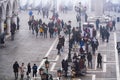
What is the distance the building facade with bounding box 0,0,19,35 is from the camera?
184 feet

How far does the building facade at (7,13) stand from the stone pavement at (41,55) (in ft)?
5.64

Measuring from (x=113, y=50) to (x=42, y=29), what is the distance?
382 inches

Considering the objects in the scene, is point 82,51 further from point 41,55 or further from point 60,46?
point 41,55

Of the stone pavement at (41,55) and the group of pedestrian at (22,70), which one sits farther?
the stone pavement at (41,55)

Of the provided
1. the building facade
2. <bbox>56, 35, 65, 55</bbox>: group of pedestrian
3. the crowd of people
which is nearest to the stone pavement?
<bbox>56, 35, 65, 55</bbox>: group of pedestrian

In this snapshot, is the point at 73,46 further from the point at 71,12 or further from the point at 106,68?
the point at 71,12

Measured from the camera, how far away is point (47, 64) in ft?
140

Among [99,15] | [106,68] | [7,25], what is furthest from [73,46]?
[99,15]

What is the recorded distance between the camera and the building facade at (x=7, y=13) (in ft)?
184

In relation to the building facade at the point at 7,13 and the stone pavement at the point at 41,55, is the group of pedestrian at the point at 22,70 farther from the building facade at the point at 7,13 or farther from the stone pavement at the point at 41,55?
the building facade at the point at 7,13

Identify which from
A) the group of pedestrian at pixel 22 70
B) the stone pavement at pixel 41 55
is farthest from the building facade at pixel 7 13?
the group of pedestrian at pixel 22 70

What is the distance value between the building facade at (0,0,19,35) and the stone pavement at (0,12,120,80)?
5.64 feet

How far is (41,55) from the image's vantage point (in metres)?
49.4

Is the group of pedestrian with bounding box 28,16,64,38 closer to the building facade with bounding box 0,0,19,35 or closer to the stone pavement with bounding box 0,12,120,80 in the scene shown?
the stone pavement with bounding box 0,12,120,80
